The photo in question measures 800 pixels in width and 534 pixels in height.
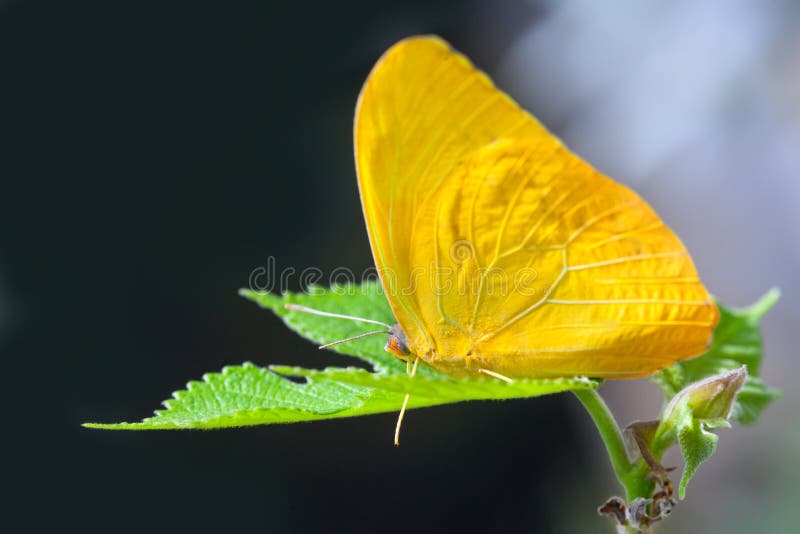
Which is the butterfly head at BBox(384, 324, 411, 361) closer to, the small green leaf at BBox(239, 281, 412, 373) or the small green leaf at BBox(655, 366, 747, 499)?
the small green leaf at BBox(239, 281, 412, 373)

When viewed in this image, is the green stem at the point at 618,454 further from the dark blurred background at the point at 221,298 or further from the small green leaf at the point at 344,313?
the dark blurred background at the point at 221,298

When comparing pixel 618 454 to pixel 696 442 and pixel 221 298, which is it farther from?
pixel 221 298

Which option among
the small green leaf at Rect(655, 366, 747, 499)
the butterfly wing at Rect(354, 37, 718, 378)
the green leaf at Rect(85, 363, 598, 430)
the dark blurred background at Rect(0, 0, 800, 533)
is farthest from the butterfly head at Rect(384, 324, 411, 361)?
the dark blurred background at Rect(0, 0, 800, 533)

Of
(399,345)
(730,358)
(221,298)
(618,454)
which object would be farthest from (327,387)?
(221,298)

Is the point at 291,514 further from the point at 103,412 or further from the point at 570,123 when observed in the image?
the point at 570,123

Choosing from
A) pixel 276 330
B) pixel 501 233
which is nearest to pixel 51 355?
pixel 276 330
